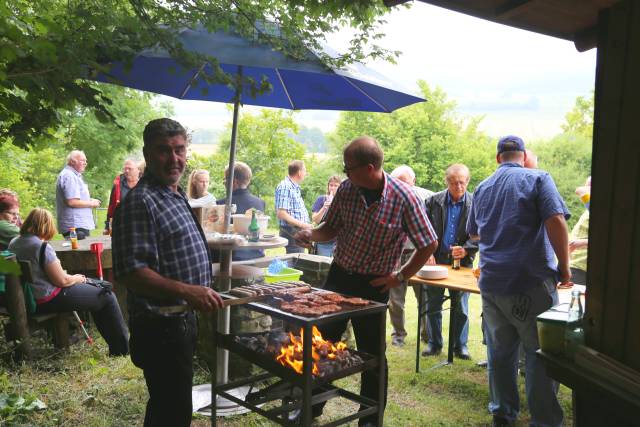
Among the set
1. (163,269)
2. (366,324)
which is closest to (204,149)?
(366,324)

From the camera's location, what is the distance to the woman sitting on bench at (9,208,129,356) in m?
4.90

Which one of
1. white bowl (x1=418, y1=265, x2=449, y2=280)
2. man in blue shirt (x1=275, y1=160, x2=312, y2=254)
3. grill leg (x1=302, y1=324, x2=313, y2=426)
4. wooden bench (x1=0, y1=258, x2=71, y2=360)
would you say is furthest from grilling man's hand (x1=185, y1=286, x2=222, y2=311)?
man in blue shirt (x1=275, y1=160, x2=312, y2=254)

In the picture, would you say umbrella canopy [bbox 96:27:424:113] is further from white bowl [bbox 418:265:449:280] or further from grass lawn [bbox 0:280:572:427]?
grass lawn [bbox 0:280:572:427]

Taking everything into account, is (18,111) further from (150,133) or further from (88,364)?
(88,364)

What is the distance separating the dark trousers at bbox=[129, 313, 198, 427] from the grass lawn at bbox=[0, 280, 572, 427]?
1.22m

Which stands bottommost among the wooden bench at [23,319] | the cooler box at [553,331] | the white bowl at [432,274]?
the wooden bench at [23,319]

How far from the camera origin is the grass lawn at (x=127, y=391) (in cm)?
402

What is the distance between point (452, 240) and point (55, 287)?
3944mm

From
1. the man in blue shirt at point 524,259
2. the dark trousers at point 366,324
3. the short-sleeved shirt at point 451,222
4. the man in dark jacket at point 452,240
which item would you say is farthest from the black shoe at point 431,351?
the dark trousers at point 366,324

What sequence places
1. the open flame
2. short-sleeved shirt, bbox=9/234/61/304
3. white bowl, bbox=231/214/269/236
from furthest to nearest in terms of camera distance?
short-sleeved shirt, bbox=9/234/61/304, white bowl, bbox=231/214/269/236, the open flame

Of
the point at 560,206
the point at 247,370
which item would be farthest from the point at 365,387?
the point at 560,206

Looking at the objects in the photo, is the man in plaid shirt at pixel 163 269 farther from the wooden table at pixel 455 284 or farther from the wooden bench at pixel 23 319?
the wooden bench at pixel 23 319

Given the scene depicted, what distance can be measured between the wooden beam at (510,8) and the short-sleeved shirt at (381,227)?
5.05 ft

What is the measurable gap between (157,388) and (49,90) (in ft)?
5.04
